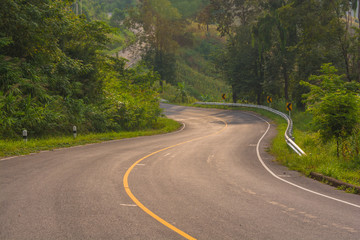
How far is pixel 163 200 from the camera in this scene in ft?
26.0

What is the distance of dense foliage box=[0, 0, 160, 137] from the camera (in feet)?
57.0

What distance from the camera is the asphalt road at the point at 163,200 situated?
598 centimetres

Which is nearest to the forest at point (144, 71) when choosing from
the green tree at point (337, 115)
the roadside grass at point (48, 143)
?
the green tree at point (337, 115)

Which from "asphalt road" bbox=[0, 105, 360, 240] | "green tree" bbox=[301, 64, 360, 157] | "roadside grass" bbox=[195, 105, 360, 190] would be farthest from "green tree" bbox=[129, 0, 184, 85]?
"green tree" bbox=[301, 64, 360, 157]

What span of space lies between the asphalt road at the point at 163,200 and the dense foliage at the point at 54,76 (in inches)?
173

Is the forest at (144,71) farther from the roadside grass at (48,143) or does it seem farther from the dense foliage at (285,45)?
the roadside grass at (48,143)

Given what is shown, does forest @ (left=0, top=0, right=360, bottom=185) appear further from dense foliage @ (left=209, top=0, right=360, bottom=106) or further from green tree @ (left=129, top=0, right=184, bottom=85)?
green tree @ (left=129, top=0, right=184, bottom=85)

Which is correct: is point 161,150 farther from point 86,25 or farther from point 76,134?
point 86,25

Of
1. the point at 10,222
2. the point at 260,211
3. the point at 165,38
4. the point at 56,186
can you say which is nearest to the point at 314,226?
the point at 260,211

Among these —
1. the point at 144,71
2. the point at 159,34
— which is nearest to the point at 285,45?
the point at 144,71

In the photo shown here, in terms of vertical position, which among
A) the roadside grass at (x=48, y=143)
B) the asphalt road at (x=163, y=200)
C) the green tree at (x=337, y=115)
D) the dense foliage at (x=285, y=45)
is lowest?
the roadside grass at (x=48, y=143)

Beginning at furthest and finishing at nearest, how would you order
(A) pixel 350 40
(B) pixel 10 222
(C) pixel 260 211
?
(A) pixel 350 40 < (C) pixel 260 211 < (B) pixel 10 222

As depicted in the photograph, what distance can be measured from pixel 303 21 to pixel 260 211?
29040 millimetres

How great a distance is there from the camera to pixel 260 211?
7.17 m
